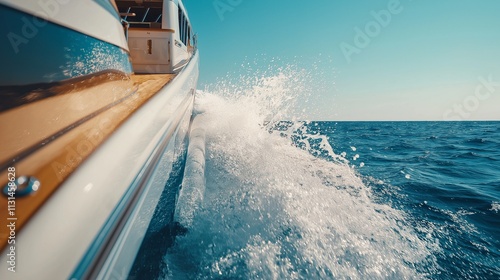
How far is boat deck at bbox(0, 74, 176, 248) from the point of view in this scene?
801 mm

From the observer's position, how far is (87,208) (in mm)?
965

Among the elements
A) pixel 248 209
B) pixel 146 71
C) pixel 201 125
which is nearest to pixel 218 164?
pixel 248 209

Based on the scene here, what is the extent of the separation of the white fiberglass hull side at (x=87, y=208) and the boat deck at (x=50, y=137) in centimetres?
4

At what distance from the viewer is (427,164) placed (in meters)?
8.79

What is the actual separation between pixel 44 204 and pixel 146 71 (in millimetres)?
4116

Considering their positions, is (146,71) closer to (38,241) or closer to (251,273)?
(251,273)

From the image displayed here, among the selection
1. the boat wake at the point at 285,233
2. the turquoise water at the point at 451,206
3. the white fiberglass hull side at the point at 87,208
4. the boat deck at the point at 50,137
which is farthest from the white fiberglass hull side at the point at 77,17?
the turquoise water at the point at 451,206

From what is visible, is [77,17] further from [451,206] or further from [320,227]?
[451,206]

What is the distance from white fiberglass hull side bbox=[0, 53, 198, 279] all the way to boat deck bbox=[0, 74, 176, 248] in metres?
0.04

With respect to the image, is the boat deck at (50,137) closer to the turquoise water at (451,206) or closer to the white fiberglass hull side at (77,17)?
the white fiberglass hull side at (77,17)

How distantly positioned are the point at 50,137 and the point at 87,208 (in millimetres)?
348

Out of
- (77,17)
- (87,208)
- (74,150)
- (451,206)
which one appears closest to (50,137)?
(74,150)

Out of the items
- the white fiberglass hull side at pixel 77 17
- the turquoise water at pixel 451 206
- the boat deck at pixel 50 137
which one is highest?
the white fiberglass hull side at pixel 77 17

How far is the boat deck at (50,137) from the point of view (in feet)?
2.63
